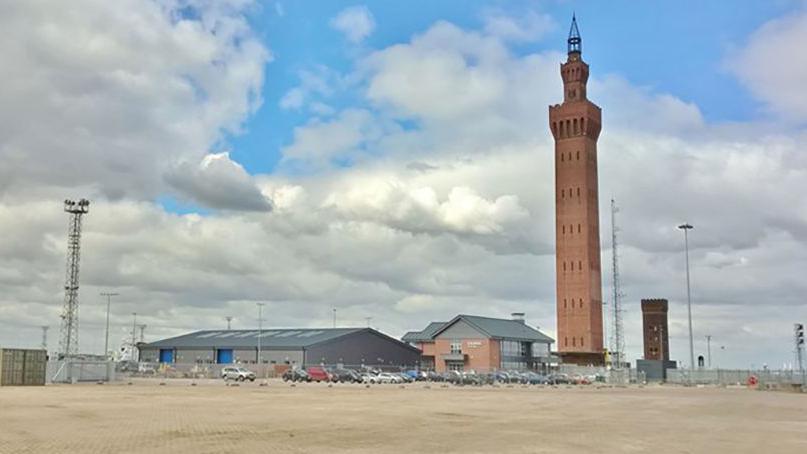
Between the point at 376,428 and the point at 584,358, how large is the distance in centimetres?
11150

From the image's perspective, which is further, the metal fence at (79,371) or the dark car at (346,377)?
the dark car at (346,377)

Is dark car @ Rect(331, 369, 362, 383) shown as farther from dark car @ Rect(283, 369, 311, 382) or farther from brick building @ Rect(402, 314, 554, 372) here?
brick building @ Rect(402, 314, 554, 372)

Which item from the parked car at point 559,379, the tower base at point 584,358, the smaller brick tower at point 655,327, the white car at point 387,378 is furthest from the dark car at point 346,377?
the smaller brick tower at point 655,327

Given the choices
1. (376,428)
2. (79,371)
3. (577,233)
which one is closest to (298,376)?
(79,371)

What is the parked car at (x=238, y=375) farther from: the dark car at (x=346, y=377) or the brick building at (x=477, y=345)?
the brick building at (x=477, y=345)

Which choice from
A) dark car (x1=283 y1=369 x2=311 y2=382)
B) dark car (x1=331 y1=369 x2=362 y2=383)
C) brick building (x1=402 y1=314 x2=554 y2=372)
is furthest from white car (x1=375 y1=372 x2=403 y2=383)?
brick building (x1=402 y1=314 x2=554 y2=372)

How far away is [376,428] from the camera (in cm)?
3017

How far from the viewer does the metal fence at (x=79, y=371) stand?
77062mm

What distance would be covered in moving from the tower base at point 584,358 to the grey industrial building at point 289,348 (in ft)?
84.4

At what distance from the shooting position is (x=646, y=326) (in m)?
173

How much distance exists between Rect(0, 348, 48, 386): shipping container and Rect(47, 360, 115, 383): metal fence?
540cm

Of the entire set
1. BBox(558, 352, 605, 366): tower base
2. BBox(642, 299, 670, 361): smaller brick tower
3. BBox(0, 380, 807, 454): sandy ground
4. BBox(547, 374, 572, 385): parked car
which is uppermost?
BBox(642, 299, 670, 361): smaller brick tower

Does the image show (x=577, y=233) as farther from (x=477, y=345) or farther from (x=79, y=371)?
(x=79, y=371)

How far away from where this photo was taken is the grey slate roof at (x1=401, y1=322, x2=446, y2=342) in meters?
144
